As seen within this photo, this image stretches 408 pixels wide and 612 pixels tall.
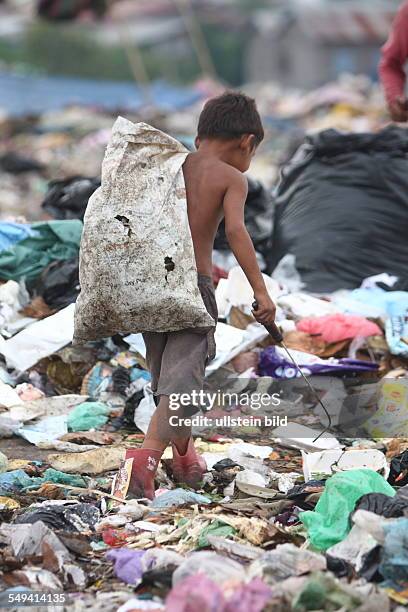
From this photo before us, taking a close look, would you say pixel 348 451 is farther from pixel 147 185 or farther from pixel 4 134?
pixel 4 134

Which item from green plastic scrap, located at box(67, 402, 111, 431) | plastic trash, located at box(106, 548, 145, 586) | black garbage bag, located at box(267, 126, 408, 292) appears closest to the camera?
plastic trash, located at box(106, 548, 145, 586)

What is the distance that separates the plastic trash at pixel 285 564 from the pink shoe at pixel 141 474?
2.76 ft

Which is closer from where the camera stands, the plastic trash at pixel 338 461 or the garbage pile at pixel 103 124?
the plastic trash at pixel 338 461

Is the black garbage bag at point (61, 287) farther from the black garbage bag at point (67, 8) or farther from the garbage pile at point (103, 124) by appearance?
the black garbage bag at point (67, 8)

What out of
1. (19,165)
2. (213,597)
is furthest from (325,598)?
(19,165)

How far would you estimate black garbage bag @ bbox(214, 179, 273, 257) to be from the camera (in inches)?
274

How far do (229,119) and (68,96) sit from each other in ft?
58.8

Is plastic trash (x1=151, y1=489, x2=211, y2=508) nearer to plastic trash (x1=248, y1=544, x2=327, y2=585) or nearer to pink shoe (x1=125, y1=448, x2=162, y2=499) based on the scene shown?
pink shoe (x1=125, y1=448, x2=162, y2=499)

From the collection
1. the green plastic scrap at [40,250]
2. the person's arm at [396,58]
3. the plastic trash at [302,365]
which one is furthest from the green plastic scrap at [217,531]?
the person's arm at [396,58]

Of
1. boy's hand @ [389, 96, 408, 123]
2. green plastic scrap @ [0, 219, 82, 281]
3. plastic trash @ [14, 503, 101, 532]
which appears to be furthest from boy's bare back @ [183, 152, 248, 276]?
boy's hand @ [389, 96, 408, 123]

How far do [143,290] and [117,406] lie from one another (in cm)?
148

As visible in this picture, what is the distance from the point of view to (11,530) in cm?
341

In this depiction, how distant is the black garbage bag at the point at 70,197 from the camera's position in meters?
6.70

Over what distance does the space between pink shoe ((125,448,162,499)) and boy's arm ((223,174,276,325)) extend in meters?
0.63
